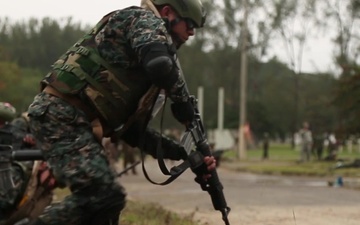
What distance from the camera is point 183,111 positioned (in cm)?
450

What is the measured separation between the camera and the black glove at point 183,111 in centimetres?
444

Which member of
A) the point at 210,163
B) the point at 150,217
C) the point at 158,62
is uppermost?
the point at 158,62

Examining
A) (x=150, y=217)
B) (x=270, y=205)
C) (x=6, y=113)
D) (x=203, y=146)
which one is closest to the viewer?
(x=203, y=146)

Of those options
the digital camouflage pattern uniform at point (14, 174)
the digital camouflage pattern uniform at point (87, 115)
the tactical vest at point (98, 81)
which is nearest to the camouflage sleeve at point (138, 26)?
the digital camouflage pattern uniform at point (87, 115)

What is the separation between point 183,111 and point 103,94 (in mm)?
Result: 506

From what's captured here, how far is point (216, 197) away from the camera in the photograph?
15.8 feet

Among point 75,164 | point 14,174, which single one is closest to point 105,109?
point 75,164

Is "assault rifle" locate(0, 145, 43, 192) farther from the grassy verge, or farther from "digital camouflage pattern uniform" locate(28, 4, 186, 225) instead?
"digital camouflage pattern uniform" locate(28, 4, 186, 225)

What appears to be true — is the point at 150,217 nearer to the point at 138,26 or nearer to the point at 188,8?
the point at 188,8

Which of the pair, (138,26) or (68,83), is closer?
(138,26)

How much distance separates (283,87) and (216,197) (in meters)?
73.0

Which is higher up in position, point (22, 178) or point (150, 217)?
point (22, 178)

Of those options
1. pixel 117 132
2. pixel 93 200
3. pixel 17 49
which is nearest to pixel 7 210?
pixel 117 132

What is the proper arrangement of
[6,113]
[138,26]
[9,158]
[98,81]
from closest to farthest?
[138,26]
[98,81]
[9,158]
[6,113]
